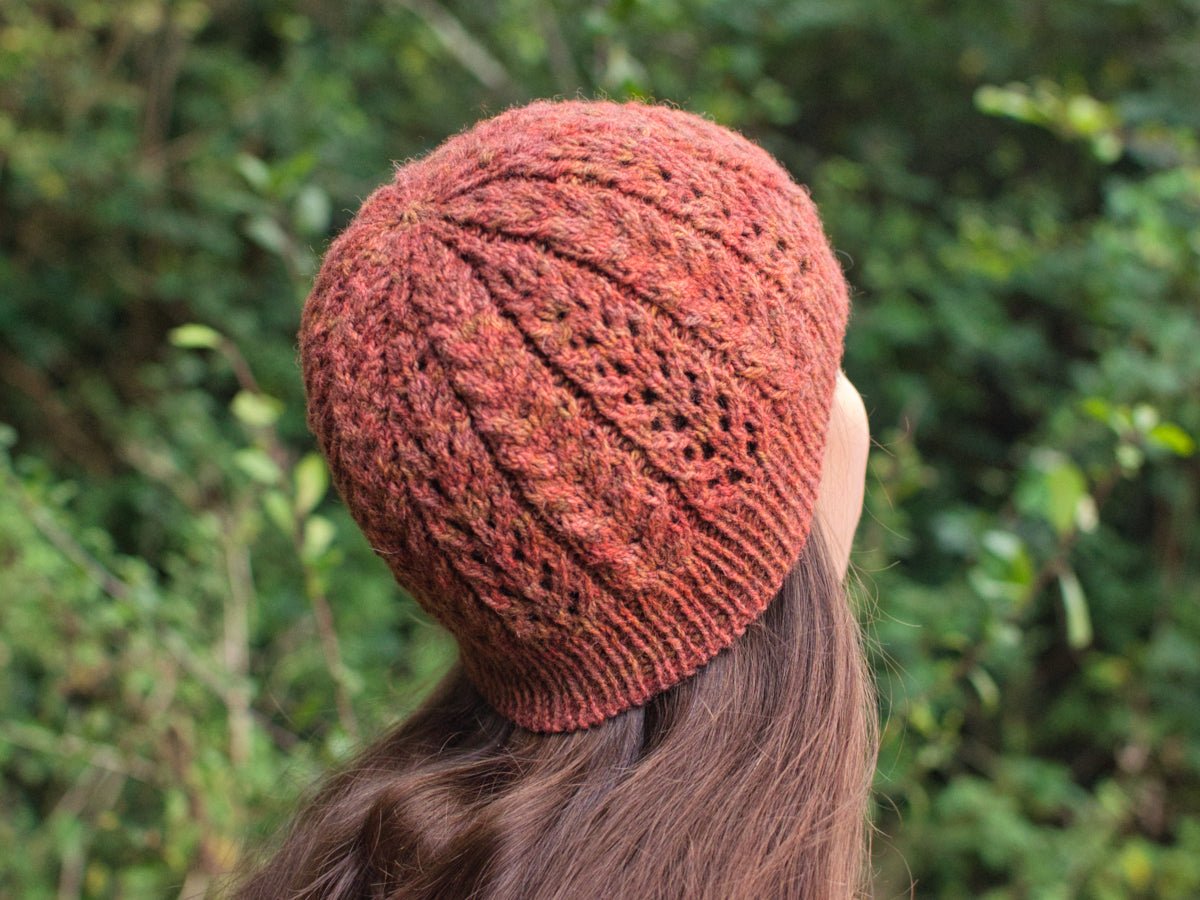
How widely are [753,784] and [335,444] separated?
1.87ft

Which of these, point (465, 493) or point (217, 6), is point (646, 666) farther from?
point (217, 6)

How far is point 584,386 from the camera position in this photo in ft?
2.70

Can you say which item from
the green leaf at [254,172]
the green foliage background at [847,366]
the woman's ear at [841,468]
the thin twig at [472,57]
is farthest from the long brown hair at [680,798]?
the thin twig at [472,57]

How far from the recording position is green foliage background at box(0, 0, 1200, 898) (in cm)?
171

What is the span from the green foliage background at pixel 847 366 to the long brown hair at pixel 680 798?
50cm

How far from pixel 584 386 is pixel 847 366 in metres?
2.40

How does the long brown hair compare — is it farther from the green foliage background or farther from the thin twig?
the thin twig

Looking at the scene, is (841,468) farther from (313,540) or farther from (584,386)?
(313,540)

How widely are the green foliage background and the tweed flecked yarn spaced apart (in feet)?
Result: 2.12

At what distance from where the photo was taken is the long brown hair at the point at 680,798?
0.90m

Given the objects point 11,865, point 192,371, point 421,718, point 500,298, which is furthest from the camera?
point 192,371

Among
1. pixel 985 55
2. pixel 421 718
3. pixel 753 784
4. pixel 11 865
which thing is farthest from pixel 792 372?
pixel 985 55

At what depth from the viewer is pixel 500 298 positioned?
2.75 ft

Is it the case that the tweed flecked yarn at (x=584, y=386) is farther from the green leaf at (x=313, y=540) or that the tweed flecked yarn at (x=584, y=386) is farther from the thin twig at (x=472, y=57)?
the thin twig at (x=472, y=57)
